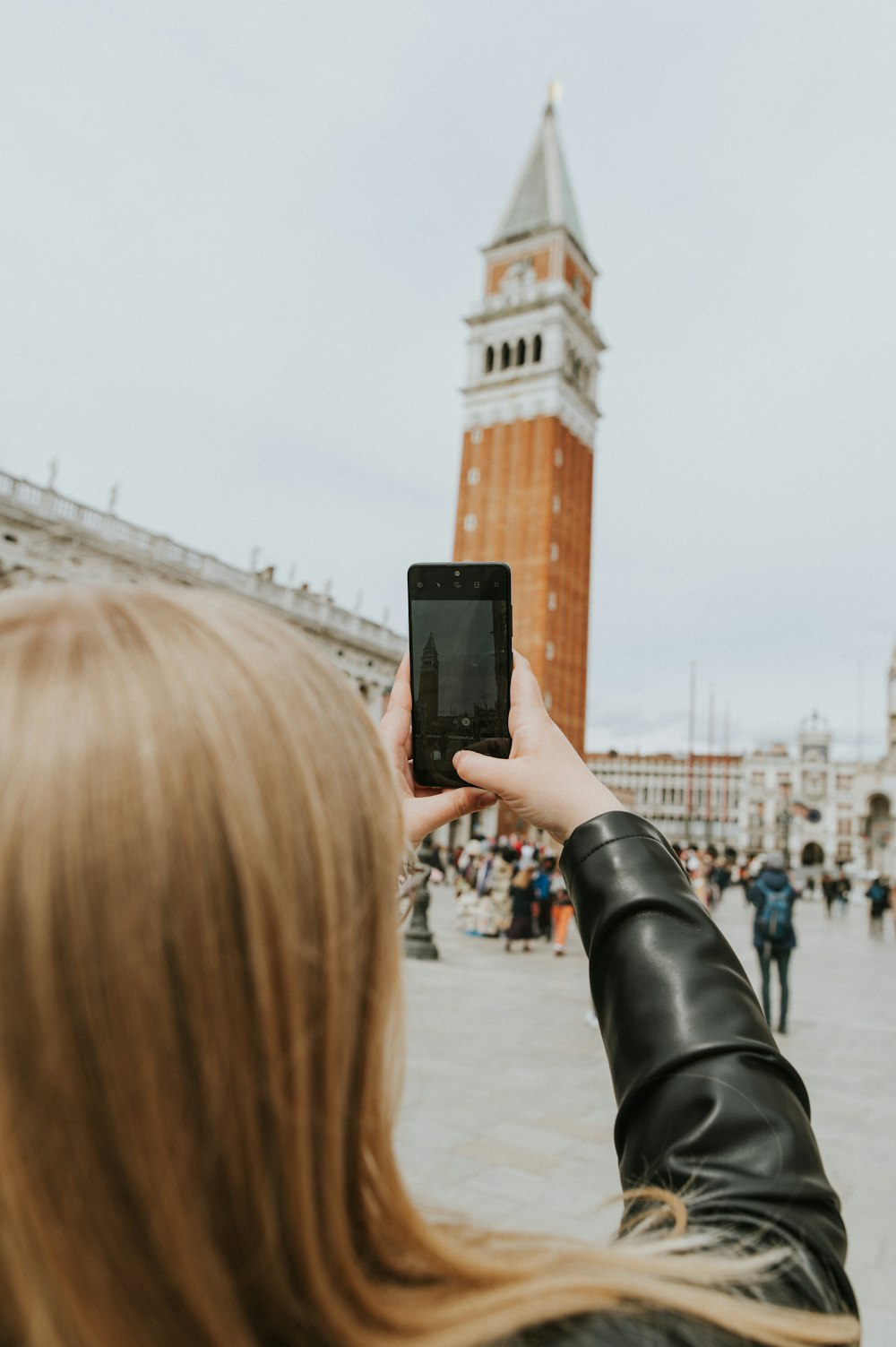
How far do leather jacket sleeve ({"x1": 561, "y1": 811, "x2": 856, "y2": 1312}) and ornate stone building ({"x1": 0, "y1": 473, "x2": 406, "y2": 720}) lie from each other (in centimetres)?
1642

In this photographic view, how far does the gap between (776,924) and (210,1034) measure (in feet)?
30.1

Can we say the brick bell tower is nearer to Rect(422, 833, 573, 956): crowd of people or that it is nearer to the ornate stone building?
the ornate stone building

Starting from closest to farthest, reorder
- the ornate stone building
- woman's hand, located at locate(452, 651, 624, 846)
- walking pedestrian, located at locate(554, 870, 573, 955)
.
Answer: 1. woman's hand, located at locate(452, 651, 624, 846)
2. walking pedestrian, located at locate(554, 870, 573, 955)
3. the ornate stone building

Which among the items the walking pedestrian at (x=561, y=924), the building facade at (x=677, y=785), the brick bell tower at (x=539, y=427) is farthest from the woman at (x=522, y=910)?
the building facade at (x=677, y=785)

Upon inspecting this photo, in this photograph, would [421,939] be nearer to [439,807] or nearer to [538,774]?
[439,807]

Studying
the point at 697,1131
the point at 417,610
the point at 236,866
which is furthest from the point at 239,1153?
the point at 417,610

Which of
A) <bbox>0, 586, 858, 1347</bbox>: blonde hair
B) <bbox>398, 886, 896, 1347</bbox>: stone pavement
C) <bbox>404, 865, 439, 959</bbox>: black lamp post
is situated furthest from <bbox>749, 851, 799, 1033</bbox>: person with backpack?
<bbox>0, 586, 858, 1347</bbox>: blonde hair

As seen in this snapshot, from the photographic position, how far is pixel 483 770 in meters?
1.43

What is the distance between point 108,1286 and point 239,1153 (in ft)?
0.36

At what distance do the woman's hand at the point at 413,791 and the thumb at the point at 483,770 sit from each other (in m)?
0.10

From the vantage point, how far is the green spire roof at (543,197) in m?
52.2

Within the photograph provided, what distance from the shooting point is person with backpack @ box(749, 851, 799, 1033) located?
28.9ft

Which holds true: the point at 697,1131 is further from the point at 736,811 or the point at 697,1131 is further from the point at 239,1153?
the point at 736,811

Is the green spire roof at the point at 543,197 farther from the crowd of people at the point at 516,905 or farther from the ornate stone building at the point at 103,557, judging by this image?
the crowd of people at the point at 516,905
